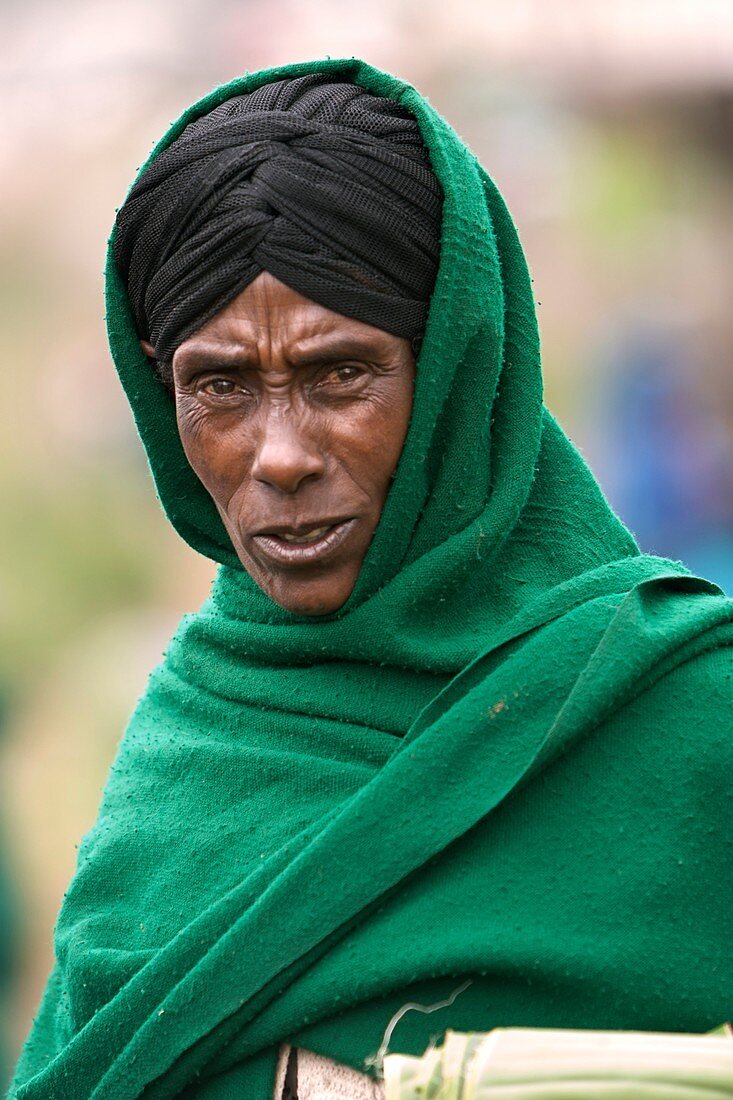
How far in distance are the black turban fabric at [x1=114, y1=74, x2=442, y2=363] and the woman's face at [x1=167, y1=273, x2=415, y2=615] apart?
1.4 inches

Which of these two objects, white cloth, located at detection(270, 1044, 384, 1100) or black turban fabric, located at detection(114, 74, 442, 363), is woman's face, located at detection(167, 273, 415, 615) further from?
white cloth, located at detection(270, 1044, 384, 1100)

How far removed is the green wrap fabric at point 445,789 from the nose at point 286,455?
0.45 feet

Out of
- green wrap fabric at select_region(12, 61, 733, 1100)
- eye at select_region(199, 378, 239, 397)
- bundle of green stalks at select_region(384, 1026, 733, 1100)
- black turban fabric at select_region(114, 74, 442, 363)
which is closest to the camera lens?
bundle of green stalks at select_region(384, 1026, 733, 1100)

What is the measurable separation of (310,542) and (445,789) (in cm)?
39

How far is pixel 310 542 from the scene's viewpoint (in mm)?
2221

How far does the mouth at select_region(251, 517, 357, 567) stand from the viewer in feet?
7.27

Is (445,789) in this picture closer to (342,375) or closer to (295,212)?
(342,375)

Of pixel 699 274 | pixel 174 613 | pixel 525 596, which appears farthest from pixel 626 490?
pixel 525 596

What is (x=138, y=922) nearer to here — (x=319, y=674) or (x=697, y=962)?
(x=319, y=674)

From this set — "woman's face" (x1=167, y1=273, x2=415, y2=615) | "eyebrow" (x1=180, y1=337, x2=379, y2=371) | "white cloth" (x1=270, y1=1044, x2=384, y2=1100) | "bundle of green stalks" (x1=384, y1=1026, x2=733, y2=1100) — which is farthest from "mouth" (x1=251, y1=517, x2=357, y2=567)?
"bundle of green stalks" (x1=384, y1=1026, x2=733, y2=1100)

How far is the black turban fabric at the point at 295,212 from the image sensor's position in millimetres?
2131

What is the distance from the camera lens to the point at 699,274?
7602 mm

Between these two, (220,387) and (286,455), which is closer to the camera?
(286,455)

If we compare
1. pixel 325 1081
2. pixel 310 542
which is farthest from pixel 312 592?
pixel 325 1081
